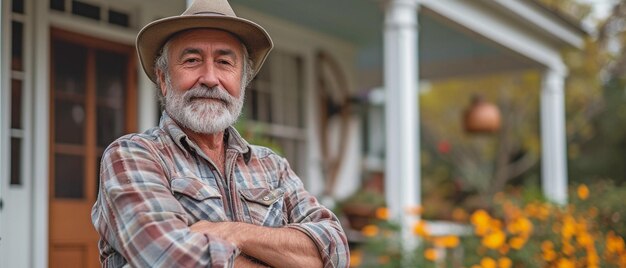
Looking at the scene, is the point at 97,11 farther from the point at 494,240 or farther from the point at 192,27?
the point at 192,27

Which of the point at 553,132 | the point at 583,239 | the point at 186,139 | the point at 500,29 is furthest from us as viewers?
the point at 553,132

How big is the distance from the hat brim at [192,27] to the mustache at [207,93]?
18 cm

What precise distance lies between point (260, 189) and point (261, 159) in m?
0.17

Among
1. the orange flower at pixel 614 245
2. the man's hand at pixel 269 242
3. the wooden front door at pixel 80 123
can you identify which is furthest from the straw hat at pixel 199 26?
the orange flower at pixel 614 245

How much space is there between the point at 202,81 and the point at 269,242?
491 mm

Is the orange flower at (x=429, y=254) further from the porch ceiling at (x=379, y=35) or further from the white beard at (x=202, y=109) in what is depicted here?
the white beard at (x=202, y=109)

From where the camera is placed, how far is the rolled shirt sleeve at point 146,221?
7.27ft

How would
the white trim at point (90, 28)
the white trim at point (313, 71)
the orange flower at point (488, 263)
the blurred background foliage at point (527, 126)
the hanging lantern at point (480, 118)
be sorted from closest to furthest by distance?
the white trim at point (90, 28), the orange flower at point (488, 263), the white trim at point (313, 71), the hanging lantern at point (480, 118), the blurred background foliage at point (527, 126)

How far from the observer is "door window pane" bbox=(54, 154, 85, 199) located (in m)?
6.00

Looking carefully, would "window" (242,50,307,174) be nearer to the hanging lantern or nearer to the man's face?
the hanging lantern

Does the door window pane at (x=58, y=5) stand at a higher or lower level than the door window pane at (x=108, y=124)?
higher

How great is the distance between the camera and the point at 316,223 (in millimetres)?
2645

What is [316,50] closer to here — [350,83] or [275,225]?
[350,83]

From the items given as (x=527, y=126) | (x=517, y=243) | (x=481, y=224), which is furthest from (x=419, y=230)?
(x=527, y=126)
